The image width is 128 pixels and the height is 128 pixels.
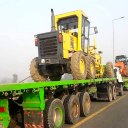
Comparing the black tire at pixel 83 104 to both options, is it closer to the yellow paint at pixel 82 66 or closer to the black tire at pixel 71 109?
the black tire at pixel 71 109

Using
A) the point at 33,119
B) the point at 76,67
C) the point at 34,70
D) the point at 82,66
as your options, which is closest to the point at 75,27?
the point at 82,66

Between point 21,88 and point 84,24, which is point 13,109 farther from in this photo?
point 84,24

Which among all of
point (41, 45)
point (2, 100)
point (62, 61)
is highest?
point (41, 45)

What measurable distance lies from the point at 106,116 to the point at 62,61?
2692 mm

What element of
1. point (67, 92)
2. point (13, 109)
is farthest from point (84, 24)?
point (13, 109)

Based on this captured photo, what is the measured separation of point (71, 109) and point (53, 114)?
111 cm

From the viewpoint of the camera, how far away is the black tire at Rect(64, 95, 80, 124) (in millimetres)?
5984

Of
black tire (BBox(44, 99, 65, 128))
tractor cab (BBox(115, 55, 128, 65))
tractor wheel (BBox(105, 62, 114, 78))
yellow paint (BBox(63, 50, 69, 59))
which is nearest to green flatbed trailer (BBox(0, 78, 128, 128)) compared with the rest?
black tire (BBox(44, 99, 65, 128))

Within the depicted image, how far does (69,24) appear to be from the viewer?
872 cm

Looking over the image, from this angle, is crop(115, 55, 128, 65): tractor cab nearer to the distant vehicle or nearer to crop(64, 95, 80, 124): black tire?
the distant vehicle

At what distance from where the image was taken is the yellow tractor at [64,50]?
739cm

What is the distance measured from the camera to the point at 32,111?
4.78 meters

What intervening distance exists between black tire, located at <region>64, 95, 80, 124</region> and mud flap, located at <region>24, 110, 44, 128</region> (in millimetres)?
1435

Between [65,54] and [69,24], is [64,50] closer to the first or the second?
[65,54]
